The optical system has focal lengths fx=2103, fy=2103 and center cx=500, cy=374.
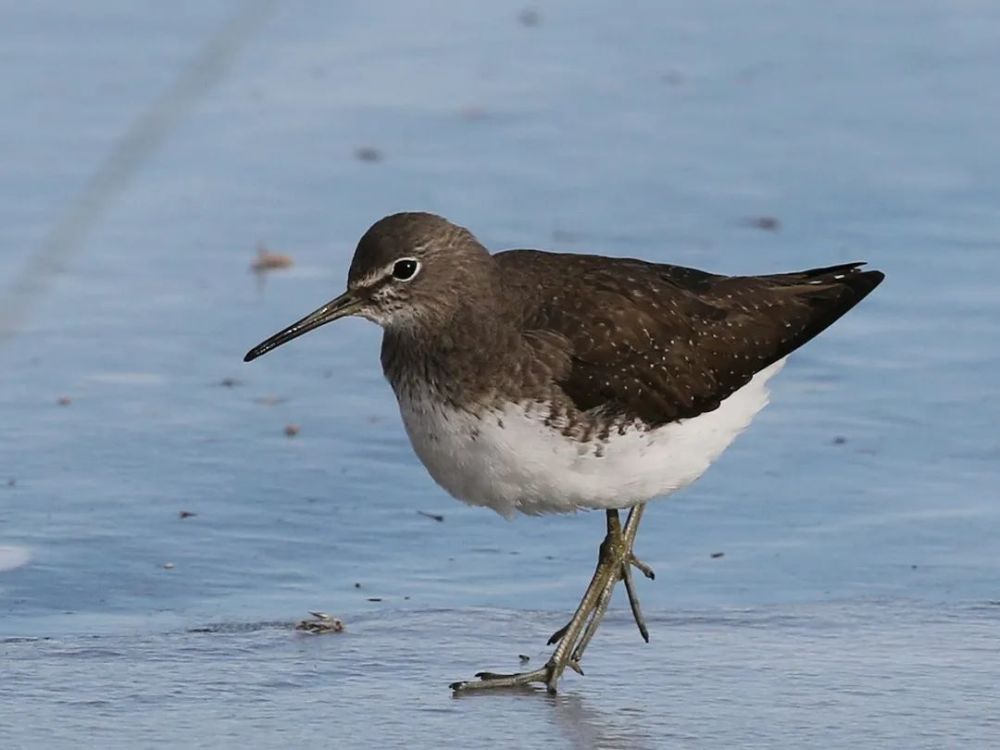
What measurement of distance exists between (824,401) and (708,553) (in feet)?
4.45

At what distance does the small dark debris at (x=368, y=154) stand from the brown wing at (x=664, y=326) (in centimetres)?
362

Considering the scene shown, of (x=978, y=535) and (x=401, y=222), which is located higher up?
(x=401, y=222)

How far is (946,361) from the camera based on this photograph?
25.4ft

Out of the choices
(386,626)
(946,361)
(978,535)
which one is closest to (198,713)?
(386,626)

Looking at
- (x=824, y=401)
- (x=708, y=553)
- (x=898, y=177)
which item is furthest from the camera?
(x=898, y=177)

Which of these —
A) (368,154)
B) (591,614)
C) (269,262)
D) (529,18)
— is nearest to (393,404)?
(269,262)

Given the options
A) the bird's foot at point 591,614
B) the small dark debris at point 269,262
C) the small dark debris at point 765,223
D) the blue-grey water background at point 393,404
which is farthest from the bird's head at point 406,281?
the small dark debris at point 765,223

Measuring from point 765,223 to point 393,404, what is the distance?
7.37ft

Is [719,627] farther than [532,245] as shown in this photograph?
No

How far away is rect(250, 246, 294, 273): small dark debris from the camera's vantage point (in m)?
8.66

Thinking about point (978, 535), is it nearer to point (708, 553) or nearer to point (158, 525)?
point (708, 553)

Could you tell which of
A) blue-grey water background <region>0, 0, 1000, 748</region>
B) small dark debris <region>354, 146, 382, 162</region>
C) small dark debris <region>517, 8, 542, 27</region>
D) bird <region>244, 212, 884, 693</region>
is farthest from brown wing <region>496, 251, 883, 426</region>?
small dark debris <region>517, 8, 542, 27</region>

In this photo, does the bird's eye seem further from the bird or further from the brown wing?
the brown wing

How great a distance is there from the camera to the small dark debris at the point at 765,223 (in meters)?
8.95
